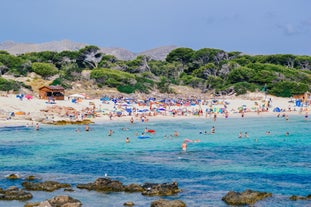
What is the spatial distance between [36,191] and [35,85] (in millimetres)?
54289

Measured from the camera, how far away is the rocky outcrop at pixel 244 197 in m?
19.4

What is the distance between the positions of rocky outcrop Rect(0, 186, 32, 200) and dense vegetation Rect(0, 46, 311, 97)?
47.8m

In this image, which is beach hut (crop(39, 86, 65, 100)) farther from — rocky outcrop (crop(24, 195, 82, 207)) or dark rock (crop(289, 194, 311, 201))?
dark rock (crop(289, 194, 311, 201))

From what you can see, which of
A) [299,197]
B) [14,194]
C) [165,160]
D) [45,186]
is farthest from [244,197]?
[165,160]

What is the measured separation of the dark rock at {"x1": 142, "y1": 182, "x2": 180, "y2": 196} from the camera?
2094cm

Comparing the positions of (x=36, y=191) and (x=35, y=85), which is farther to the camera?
(x=35, y=85)

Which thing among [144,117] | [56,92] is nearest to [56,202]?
[144,117]

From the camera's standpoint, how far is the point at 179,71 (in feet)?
333

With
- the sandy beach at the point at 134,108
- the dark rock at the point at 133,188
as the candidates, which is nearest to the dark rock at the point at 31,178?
the dark rock at the point at 133,188

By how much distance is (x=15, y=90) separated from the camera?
66375 millimetres

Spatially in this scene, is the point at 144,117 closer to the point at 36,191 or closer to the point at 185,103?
the point at 185,103

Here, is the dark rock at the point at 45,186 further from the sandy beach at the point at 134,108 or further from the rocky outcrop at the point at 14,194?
the sandy beach at the point at 134,108

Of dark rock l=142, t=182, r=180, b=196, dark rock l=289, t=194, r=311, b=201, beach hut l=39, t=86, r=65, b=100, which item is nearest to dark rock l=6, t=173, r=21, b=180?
dark rock l=142, t=182, r=180, b=196

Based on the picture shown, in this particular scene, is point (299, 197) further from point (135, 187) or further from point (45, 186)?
point (45, 186)
